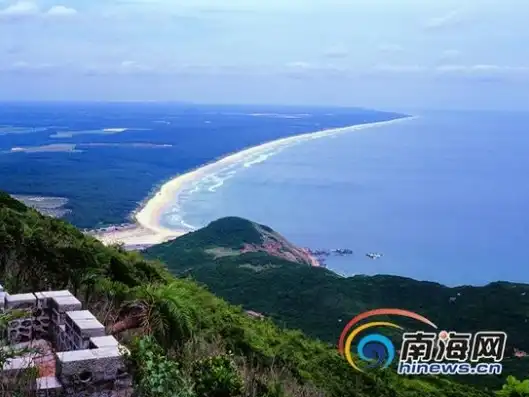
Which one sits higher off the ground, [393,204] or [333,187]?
[333,187]

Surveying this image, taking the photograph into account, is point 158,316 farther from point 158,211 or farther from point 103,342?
point 158,211

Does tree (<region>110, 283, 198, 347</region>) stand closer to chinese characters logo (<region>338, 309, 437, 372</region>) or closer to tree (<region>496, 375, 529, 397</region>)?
tree (<region>496, 375, 529, 397</region>)

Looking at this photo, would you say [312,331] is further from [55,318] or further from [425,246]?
[425,246]

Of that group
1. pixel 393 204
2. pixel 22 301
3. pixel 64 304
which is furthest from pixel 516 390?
pixel 393 204

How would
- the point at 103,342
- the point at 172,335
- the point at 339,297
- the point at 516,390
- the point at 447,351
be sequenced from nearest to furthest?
the point at 103,342, the point at 172,335, the point at 447,351, the point at 516,390, the point at 339,297

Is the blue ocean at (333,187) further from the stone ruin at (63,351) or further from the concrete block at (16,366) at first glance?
the concrete block at (16,366)

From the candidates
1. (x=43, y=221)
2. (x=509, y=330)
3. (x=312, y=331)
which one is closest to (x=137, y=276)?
(x=43, y=221)
